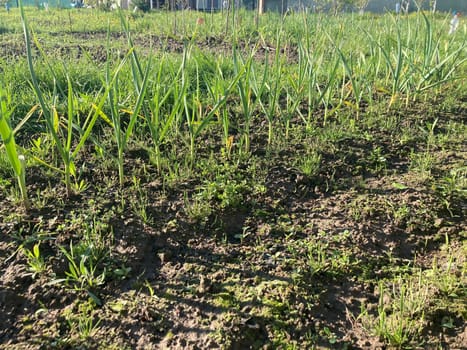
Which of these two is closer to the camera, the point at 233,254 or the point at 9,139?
the point at 9,139

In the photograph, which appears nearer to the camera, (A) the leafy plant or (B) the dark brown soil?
(B) the dark brown soil

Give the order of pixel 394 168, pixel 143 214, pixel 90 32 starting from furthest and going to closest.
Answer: pixel 90 32
pixel 394 168
pixel 143 214

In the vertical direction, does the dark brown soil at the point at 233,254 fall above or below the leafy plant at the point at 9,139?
below

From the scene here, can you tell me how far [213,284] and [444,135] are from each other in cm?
173

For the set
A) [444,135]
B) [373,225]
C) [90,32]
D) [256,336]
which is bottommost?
[256,336]

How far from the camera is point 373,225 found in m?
1.58

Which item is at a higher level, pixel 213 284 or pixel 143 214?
pixel 143 214

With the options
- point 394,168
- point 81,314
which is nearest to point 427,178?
point 394,168

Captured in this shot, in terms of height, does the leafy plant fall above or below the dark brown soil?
above

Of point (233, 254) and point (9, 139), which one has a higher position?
point (9, 139)

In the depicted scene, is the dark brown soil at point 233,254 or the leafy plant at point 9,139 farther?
the leafy plant at point 9,139

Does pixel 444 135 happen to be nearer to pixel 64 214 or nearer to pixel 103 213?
pixel 103 213

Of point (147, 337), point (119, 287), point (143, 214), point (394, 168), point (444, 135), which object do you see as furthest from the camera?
point (444, 135)

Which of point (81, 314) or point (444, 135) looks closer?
point (81, 314)
